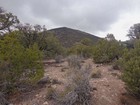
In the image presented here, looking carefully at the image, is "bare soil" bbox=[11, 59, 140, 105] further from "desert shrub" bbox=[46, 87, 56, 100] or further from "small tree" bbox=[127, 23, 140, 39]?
"small tree" bbox=[127, 23, 140, 39]

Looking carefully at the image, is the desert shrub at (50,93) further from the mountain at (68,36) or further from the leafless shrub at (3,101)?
the mountain at (68,36)

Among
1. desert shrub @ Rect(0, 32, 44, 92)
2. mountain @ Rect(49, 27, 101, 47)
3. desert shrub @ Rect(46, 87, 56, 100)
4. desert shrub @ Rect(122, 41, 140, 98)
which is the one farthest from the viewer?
mountain @ Rect(49, 27, 101, 47)

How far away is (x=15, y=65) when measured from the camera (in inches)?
416

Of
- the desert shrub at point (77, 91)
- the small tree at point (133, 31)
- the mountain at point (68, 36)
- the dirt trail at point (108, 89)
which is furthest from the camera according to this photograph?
the mountain at point (68, 36)

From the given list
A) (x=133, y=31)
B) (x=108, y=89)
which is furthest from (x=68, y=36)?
(x=108, y=89)

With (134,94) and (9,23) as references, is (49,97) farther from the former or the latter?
(9,23)

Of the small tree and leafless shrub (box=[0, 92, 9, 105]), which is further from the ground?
the small tree

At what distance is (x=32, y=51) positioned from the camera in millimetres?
11039

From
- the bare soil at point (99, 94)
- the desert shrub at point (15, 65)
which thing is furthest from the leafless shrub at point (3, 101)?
the desert shrub at point (15, 65)

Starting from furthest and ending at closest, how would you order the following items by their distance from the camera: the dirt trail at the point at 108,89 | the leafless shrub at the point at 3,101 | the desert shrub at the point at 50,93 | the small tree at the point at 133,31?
the small tree at the point at 133,31 → the dirt trail at the point at 108,89 → the desert shrub at the point at 50,93 → the leafless shrub at the point at 3,101

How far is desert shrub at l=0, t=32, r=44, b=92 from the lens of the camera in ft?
34.1

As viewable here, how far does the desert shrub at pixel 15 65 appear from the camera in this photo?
10.4 m

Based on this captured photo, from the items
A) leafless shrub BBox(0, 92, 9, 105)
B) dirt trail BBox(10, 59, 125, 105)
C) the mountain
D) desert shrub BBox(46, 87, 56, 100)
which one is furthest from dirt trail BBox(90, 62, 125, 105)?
the mountain

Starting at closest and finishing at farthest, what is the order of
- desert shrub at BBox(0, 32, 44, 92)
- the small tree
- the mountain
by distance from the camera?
desert shrub at BBox(0, 32, 44, 92) → the small tree → the mountain
